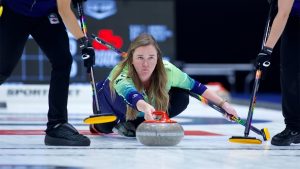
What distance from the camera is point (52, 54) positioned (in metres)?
3.90

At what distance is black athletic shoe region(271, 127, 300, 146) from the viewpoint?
4020 mm

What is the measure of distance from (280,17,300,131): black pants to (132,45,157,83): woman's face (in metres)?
0.71

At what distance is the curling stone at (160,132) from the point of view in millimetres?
3818

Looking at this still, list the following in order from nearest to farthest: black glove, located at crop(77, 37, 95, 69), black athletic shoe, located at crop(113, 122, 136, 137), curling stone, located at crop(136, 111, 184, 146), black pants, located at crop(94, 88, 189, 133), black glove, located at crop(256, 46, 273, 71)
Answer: curling stone, located at crop(136, 111, 184, 146), black glove, located at crop(77, 37, 95, 69), black glove, located at crop(256, 46, 273, 71), black athletic shoe, located at crop(113, 122, 136, 137), black pants, located at crop(94, 88, 189, 133)

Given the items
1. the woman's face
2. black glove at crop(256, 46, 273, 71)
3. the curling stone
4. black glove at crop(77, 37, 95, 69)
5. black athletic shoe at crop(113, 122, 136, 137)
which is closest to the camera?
the curling stone

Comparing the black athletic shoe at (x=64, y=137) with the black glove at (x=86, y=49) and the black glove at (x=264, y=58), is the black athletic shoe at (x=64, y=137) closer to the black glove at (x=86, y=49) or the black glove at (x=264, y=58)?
the black glove at (x=86, y=49)

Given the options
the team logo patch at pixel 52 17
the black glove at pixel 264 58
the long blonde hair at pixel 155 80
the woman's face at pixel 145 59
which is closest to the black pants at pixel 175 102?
the long blonde hair at pixel 155 80

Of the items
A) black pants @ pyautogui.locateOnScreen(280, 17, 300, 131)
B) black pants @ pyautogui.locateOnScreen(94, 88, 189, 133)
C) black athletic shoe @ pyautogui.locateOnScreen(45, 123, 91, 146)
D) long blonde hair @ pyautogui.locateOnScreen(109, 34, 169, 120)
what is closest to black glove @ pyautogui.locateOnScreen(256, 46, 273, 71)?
black pants @ pyautogui.locateOnScreen(280, 17, 300, 131)

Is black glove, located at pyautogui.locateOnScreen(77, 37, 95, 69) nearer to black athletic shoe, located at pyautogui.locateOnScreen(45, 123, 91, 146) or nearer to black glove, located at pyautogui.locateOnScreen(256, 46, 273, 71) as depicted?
black athletic shoe, located at pyautogui.locateOnScreen(45, 123, 91, 146)

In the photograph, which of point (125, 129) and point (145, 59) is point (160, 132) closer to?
point (145, 59)

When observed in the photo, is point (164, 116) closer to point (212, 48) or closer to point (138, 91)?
point (138, 91)

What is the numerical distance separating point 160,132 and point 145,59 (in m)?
0.52

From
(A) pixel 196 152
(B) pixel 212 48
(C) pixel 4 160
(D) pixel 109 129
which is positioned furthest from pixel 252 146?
(B) pixel 212 48

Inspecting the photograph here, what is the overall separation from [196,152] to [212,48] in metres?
10.2
